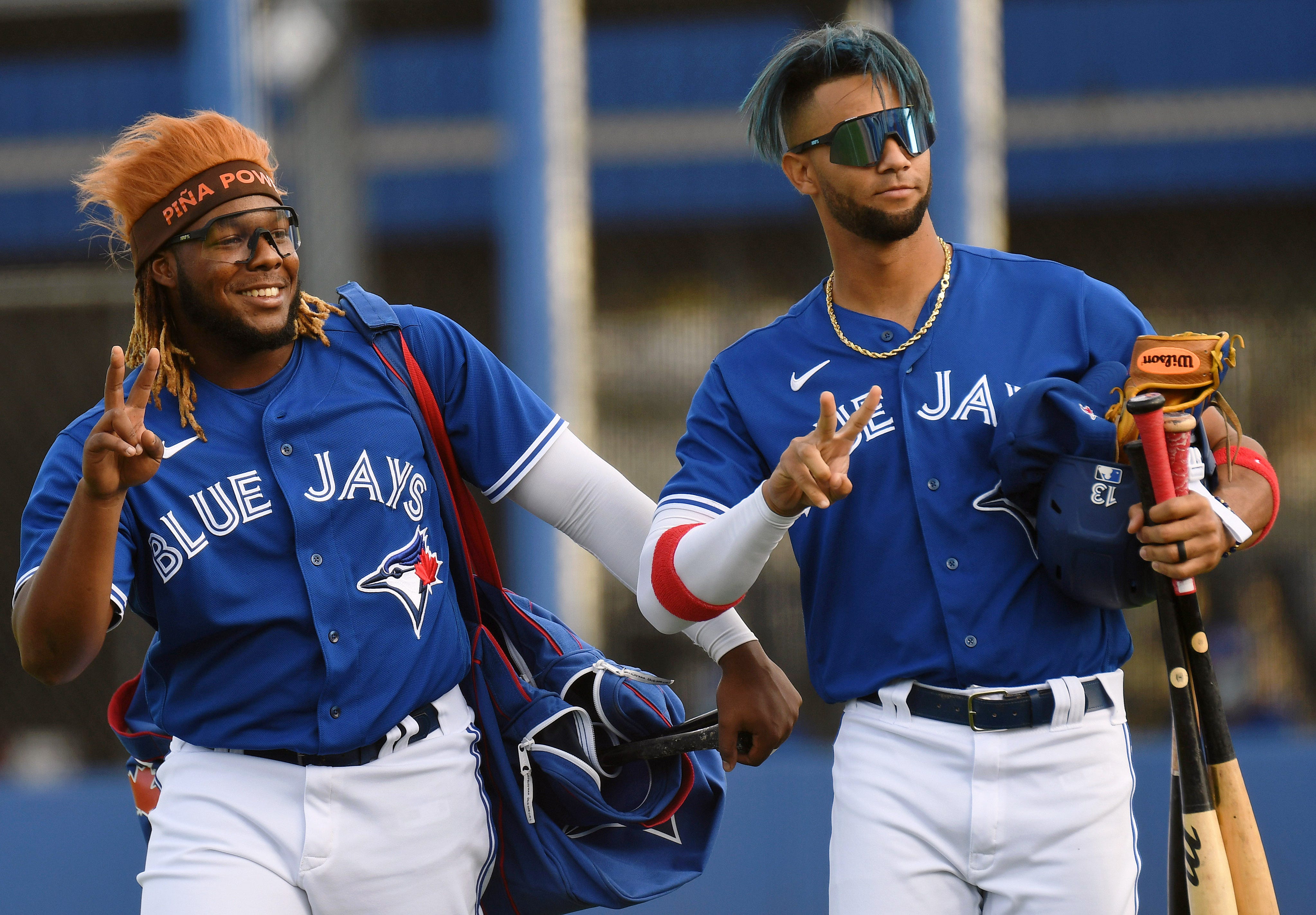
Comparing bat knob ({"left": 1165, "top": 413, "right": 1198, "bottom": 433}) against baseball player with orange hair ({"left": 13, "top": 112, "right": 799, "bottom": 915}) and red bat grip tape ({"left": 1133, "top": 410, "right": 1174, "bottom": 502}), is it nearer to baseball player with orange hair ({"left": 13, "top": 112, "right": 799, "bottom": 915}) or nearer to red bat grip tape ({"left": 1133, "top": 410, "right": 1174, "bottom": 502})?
red bat grip tape ({"left": 1133, "top": 410, "right": 1174, "bottom": 502})

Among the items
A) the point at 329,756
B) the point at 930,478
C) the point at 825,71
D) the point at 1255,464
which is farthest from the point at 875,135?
the point at 329,756

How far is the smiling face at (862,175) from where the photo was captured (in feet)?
8.23

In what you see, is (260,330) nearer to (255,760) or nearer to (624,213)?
(255,760)

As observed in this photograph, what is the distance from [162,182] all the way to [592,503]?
1056mm

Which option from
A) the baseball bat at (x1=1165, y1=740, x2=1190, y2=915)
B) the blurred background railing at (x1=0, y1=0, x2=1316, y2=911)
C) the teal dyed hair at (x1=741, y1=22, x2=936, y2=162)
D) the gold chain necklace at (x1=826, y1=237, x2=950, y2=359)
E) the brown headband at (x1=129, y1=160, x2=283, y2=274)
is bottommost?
the baseball bat at (x1=1165, y1=740, x2=1190, y2=915)

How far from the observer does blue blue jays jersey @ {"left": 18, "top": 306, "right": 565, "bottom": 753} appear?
244 cm

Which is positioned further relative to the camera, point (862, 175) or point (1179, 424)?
point (862, 175)

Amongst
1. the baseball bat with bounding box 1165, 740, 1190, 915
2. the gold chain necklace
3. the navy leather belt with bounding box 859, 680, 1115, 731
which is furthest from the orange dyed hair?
the baseball bat with bounding box 1165, 740, 1190, 915

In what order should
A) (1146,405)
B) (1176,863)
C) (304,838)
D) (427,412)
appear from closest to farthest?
(1146,405) → (1176,863) → (304,838) → (427,412)

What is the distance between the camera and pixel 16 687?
7383 mm

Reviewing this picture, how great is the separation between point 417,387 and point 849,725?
1.08m

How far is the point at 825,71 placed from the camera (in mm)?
2621

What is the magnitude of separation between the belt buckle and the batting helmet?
8.7 inches

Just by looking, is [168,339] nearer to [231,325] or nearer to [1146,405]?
[231,325]
